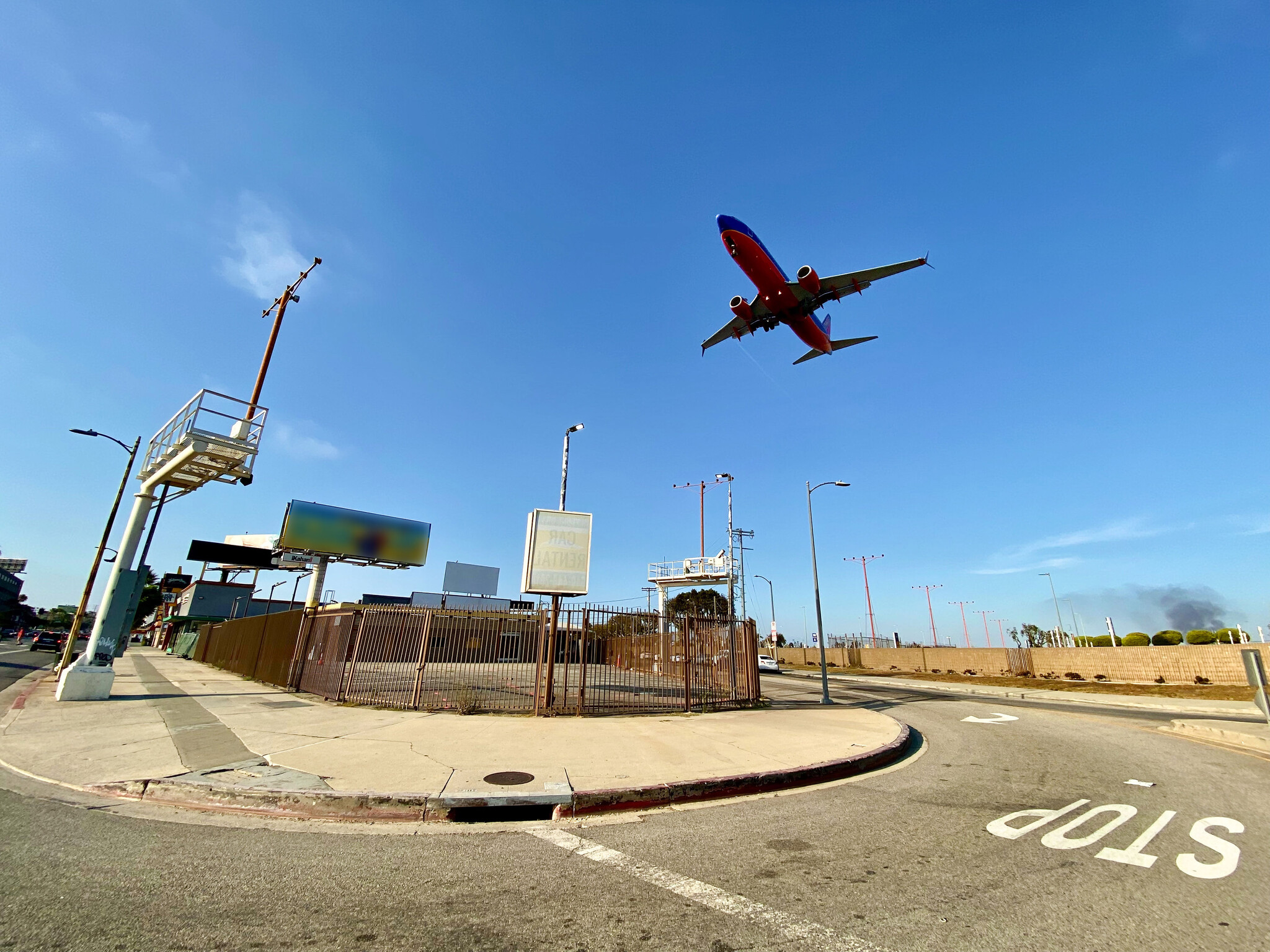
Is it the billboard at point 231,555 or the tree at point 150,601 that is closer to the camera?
the billboard at point 231,555

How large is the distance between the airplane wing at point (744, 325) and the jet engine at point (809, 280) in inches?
89.0

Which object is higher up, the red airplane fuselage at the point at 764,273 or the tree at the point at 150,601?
the red airplane fuselage at the point at 764,273

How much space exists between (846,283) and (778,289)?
3.40 m

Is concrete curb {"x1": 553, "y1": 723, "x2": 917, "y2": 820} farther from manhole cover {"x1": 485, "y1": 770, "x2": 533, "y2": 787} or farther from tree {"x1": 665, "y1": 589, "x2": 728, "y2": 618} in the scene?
tree {"x1": 665, "y1": 589, "x2": 728, "y2": 618}

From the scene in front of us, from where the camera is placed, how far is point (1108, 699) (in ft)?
72.2

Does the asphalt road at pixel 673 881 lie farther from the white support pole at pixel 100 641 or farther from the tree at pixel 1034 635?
the tree at pixel 1034 635

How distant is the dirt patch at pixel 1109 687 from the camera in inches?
958

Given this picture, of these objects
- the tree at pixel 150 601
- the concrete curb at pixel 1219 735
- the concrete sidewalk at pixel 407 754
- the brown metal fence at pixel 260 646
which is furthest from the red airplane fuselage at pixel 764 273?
the tree at pixel 150 601

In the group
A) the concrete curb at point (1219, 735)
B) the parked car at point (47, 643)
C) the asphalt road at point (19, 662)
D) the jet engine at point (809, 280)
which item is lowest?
the asphalt road at point (19, 662)

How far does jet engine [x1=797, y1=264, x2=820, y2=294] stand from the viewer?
22.6 metres

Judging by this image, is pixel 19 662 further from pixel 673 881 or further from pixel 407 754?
pixel 673 881

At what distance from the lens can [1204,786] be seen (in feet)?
24.6

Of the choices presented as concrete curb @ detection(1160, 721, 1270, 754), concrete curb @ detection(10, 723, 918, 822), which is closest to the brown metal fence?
concrete curb @ detection(10, 723, 918, 822)

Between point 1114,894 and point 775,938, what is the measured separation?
9.43ft
